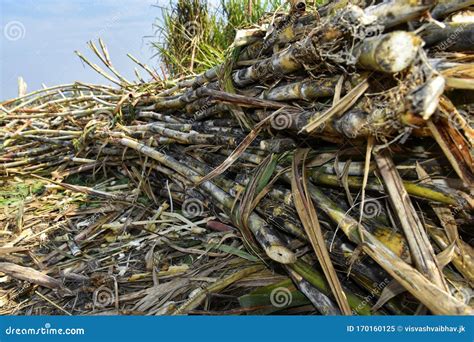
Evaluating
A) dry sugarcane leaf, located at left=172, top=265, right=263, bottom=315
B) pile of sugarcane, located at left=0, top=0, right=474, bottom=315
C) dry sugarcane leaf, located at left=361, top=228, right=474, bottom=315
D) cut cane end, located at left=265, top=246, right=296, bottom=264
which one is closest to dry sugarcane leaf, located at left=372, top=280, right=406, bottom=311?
pile of sugarcane, located at left=0, top=0, right=474, bottom=315

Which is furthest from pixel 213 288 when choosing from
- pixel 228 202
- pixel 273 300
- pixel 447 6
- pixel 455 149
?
pixel 447 6

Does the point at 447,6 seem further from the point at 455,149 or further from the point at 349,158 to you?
the point at 349,158

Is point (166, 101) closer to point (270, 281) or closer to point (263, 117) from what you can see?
point (263, 117)

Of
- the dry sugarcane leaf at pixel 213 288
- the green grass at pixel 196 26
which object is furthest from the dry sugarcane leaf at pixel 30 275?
the green grass at pixel 196 26

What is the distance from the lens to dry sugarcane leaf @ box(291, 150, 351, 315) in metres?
1.95

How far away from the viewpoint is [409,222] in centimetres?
183

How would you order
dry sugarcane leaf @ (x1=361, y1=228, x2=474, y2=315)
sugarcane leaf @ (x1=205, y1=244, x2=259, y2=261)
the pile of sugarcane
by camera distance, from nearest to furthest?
dry sugarcane leaf @ (x1=361, y1=228, x2=474, y2=315) → the pile of sugarcane → sugarcane leaf @ (x1=205, y1=244, x2=259, y2=261)

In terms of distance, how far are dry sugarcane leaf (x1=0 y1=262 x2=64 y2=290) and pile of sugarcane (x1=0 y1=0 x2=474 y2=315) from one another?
0.87 metres

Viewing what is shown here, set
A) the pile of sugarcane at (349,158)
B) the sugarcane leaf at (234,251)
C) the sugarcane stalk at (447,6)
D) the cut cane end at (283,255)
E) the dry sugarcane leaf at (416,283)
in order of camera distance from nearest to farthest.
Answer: the dry sugarcane leaf at (416,283)
the pile of sugarcane at (349,158)
the sugarcane stalk at (447,6)
the cut cane end at (283,255)
the sugarcane leaf at (234,251)

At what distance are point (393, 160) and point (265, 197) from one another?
76 centimetres

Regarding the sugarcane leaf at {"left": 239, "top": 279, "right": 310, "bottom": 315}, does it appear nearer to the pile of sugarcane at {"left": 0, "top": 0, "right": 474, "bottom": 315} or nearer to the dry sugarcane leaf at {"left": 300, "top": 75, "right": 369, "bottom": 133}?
the pile of sugarcane at {"left": 0, "top": 0, "right": 474, "bottom": 315}

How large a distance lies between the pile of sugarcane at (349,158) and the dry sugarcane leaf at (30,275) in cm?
87

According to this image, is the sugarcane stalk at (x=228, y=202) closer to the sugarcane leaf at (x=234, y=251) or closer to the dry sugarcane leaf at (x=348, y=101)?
the sugarcane leaf at (x=234, y=251)

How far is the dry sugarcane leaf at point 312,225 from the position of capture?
1946 mm
